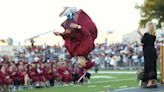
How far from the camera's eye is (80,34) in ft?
24.5

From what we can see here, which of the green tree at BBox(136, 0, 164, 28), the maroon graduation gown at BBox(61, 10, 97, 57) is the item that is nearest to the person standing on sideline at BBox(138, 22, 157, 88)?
the maroon graduation gown at BBox(61, 10, 97, 57)

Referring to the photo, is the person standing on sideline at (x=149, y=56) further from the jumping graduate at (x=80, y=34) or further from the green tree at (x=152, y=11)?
the green tree at (x=152, y=11)

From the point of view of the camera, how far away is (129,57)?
33062 millimetres

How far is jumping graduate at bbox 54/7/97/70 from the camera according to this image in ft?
24.2

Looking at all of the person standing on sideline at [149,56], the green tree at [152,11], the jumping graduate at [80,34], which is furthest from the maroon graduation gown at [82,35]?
the green tree at [152,11]

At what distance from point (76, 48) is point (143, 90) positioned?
7037mm

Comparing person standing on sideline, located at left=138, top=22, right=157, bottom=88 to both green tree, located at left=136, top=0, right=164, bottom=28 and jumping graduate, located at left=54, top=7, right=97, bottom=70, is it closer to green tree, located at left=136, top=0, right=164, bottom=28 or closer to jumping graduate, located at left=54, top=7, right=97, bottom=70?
jumping graduate, located at left=54, top=7, right=97, bottom=70

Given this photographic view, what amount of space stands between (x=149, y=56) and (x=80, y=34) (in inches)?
282

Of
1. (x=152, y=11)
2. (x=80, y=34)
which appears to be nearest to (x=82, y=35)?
(x=80, y=34)

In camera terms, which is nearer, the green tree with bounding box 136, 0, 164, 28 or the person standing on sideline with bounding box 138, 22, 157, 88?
the person standing on sideline with bounding box 138, 22, 157, 88

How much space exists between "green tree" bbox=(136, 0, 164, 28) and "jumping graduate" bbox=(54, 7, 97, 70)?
23360 millimetres

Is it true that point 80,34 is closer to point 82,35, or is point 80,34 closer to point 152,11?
point 82,35

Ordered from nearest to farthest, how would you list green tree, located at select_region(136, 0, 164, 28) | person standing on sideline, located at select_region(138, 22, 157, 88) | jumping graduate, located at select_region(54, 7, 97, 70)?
jumping graduate, located at select_region(54, 7, 97, 70) → person standing on sideline, located at select_region(138, 22, 157, 88) → green tree, located at select_region(136, 0, 164, 28)

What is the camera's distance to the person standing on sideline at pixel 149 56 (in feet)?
45.1
